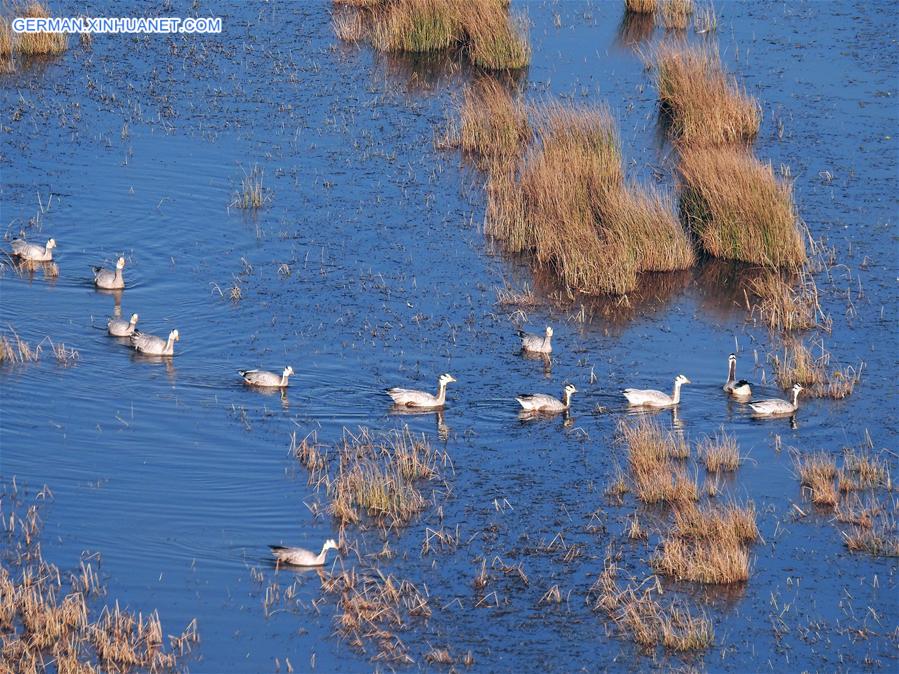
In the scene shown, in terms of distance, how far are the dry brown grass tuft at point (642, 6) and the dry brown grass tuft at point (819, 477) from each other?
63.3ft

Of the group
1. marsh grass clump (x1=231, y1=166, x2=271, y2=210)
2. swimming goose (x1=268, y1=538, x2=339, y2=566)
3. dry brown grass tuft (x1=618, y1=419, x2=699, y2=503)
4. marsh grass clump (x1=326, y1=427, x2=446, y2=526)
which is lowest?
swimming goose (x1=268, y1=538, x2=339, y2=566)

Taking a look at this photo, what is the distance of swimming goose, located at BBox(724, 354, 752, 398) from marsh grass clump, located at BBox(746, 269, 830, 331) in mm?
1896

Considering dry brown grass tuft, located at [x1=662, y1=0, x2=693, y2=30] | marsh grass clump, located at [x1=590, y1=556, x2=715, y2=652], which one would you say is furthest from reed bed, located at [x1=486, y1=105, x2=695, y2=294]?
dry brown grass tuft, located at [x1=662, y1=0, x2=693, y2=30]

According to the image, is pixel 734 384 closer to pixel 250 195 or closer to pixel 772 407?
pixel 772 407

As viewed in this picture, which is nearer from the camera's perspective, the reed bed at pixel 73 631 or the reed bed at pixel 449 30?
the reed bed at pixel 73 631

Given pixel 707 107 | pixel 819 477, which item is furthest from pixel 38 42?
pixel 819 477

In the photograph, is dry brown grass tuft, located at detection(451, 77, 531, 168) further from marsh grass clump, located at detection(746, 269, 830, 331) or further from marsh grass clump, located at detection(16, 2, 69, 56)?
marsh grass clump, located at detection(16, 2, 69, 56)

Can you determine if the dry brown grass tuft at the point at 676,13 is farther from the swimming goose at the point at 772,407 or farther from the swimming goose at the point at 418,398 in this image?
the swimming goose at the point at 418,398

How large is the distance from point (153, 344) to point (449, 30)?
15.6m

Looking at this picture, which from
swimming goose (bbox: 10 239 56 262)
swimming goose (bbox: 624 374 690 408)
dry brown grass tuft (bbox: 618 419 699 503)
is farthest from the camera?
swimming goose (bbox: 10 239 56 262)

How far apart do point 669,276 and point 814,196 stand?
3.69 m

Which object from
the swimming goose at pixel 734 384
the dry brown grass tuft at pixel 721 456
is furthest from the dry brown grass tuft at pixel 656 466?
the swimming goose at pixel 734 384

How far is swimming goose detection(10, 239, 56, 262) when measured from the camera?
799 inches

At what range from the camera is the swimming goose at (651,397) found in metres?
17.2
